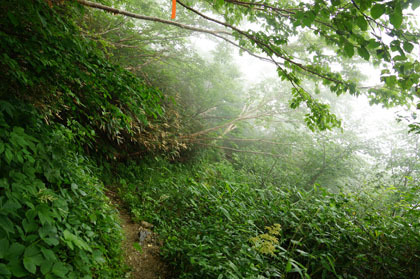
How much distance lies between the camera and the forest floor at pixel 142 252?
266 cm

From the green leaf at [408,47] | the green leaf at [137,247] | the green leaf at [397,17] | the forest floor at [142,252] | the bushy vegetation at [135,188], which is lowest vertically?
the forest floor at [142,252]

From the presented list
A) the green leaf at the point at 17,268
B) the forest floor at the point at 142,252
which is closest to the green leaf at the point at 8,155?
the green leaf at the point at 17,268

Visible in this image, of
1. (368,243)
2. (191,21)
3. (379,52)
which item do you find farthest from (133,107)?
(191,21)

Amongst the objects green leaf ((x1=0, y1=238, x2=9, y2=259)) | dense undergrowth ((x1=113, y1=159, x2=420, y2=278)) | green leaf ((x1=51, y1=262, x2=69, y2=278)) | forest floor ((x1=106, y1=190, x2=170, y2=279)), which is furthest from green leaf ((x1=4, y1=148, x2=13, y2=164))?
dense undergrowth ((x1=113, y1=159, x2=420, y2=278))

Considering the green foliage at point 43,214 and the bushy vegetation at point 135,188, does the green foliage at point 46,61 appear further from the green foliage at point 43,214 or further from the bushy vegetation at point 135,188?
the green foliage at point 43,214

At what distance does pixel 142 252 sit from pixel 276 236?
1922 millimetres

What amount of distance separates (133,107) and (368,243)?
3274mm

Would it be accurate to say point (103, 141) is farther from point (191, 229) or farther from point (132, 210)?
point (191, 229)

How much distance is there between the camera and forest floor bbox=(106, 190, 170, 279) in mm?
2656

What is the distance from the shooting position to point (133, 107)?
2.46 m

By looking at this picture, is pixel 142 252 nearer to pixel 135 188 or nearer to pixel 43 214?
pixel 43 214

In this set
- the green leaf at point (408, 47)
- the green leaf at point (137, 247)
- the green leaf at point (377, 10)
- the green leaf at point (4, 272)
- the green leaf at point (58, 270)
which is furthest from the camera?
the green leaf at point (137, 247)

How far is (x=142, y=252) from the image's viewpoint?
9.59 ft

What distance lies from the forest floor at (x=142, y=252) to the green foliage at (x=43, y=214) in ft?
0.90
